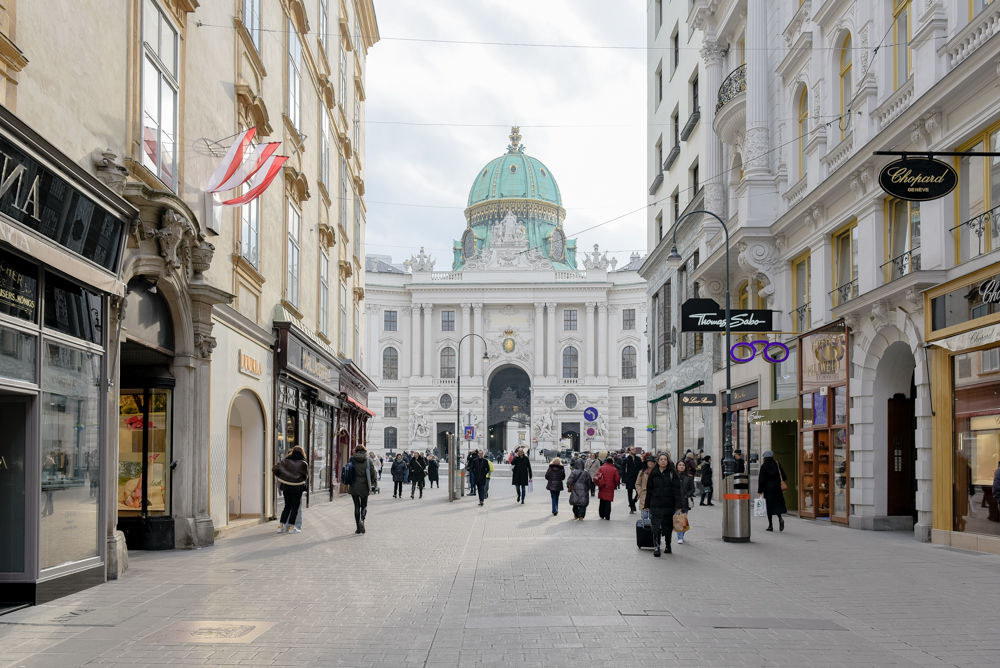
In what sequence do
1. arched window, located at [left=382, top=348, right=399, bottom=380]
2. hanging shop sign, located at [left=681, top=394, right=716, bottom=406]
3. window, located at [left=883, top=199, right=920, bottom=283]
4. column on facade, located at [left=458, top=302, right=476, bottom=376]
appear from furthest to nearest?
arched window, located at [left=382, top=348, right=399, bottom=380] < column on facade, located at [left=458, top=302, right=476, bottom=376] < hanging shop sign, located at [left=681, top=394, right=716, bottom=406] < window, located at [left=883, top=199, right=920, bottom=283]

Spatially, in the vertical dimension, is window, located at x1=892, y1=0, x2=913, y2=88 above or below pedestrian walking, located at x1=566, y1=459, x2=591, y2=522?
above

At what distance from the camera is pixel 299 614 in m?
9.09

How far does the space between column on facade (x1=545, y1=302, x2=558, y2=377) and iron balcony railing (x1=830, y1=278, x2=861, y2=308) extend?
201 feet

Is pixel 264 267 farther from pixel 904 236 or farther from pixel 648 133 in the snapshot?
pixel 648 133

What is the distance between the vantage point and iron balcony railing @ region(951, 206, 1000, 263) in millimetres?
14375

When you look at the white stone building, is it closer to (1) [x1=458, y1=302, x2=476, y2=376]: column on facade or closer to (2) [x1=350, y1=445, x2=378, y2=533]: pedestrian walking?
(1) [x1=458, y1=302, x2=476, y2=376]: column on facade

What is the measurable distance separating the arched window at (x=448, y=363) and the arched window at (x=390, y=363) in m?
3.92

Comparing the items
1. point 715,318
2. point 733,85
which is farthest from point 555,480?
point 733,85

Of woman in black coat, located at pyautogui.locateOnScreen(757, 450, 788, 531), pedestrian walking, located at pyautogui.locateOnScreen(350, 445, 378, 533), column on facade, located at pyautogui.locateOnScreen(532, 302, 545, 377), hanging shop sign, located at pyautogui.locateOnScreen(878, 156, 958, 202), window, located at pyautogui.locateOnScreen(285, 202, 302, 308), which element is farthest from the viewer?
column on facade, located at pyautogui.locateOnScreen(532, 302, 545, 377)

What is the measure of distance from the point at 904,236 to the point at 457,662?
44.8 feet

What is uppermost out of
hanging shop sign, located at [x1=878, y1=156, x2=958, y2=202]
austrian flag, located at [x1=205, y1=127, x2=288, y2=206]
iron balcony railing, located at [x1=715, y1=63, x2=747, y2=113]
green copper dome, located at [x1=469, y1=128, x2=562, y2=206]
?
green copper dome, located at [x1=469, y1=128, x2=562, y2=206]

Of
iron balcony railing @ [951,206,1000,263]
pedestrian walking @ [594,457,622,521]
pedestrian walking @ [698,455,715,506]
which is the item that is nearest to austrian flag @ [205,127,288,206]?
pedestrian walking @ [594,457,622,521]

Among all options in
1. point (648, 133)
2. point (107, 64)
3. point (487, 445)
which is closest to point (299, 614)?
point (107, 64)

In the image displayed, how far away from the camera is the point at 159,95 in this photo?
13.3m
